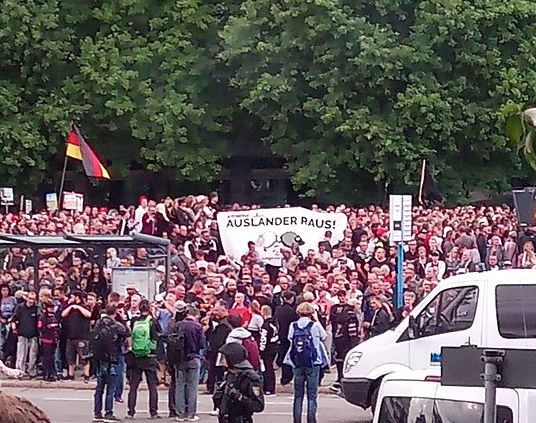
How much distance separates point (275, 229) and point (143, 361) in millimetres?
8430

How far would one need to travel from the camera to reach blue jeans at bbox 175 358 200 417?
16.8 m

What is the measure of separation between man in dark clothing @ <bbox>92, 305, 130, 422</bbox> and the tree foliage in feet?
76.5

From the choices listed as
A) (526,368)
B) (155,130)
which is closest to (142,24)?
(155,130)

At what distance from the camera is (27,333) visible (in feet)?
68.3

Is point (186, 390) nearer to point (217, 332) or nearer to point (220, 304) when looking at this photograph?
point (217, 332)

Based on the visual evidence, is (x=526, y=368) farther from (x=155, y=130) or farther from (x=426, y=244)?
(x=155, y=130)

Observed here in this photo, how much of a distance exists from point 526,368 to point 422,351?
9.63m

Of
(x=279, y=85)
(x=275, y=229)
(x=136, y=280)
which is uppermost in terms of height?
(x=279, y=85)

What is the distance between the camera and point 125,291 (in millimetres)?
A: 20750

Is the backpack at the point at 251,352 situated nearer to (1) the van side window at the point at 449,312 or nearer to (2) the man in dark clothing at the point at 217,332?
(1) the van side window at the point at 449,312

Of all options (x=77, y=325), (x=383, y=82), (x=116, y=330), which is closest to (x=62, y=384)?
(x=77, y=325)

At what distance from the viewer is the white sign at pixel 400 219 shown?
20484 millimetres

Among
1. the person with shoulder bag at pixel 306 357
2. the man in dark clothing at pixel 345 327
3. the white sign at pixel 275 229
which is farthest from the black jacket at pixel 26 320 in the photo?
the person with shoulder bag at pixel 306 357

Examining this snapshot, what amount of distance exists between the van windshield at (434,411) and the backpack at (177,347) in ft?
32.0
